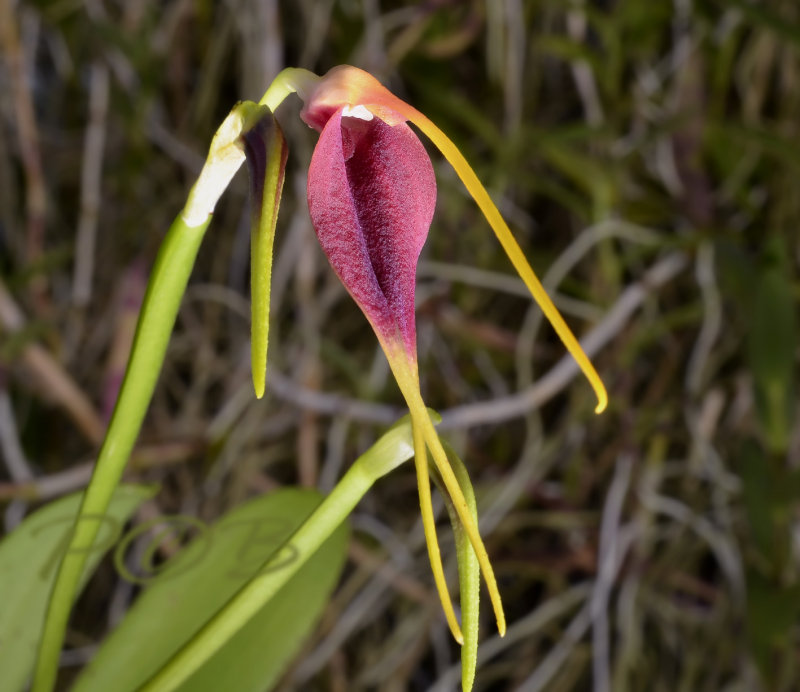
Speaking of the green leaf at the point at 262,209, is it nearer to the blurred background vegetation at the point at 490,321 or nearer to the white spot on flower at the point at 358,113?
the white spot on flower at the point at 358,113

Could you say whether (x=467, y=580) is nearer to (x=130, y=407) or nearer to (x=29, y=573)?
(x=130, y=407)

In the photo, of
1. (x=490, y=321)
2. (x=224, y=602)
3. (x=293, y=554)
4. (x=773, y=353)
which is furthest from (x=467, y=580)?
(x=490, y=321)

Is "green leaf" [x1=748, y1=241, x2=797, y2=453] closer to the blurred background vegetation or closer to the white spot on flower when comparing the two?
the blurred background vegetation

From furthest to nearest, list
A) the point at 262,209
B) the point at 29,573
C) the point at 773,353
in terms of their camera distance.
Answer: the point at 773,353 → the point at 29,573 → the point at 262,209

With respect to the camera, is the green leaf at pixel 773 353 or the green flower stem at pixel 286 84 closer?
the green flower stem at pixel 286 84

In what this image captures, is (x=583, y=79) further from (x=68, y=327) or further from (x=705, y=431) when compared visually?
(x=68, y=327)

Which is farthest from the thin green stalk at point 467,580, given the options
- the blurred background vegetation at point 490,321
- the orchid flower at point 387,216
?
the blurred background vegetation at point 490,321

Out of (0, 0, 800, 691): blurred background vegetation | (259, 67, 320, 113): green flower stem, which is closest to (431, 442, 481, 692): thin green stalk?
(259, 67, 320, 113): green flower stem
